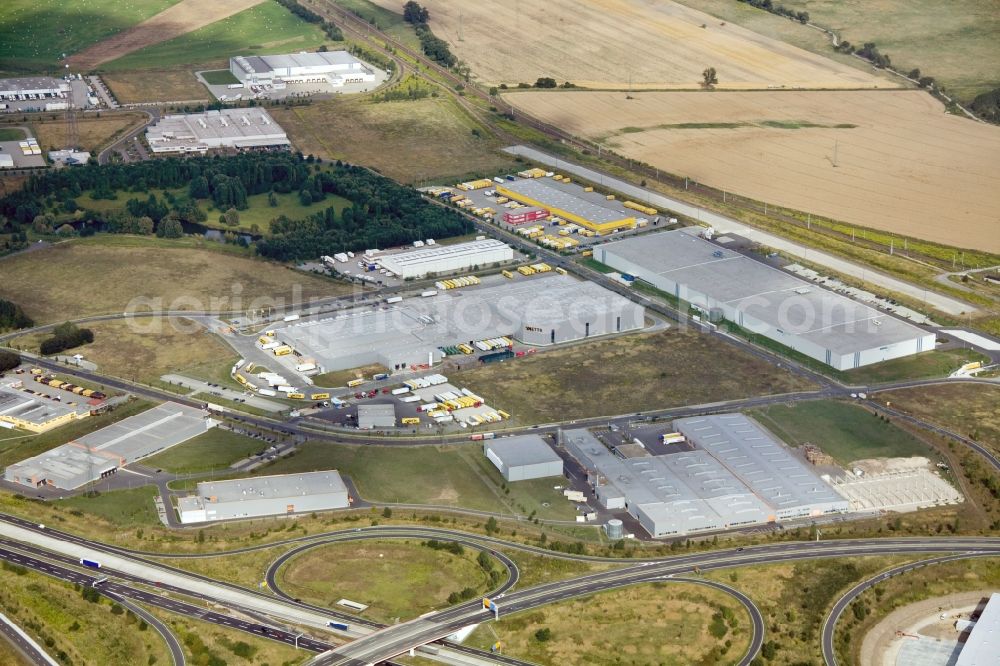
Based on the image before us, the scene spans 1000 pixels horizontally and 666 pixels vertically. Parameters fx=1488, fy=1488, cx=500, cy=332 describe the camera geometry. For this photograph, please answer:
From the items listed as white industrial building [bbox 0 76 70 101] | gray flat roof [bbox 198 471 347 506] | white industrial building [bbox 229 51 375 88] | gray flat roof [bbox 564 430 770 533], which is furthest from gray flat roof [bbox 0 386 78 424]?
white industrial building [bbox 229 51 375 88]

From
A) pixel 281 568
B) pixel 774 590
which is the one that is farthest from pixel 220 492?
pixel 774 590

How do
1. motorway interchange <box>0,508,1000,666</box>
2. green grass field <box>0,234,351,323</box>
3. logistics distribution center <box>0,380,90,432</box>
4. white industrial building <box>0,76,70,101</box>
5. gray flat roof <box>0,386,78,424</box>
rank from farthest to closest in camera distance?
1. white industrial building <box>0,76,70,101</box>
2. green grass field <box>0,234,351,323</box>
3. gray flat roof <box>0,386,78,424</box>
4. logistics distribution center <box>0,380,90,432</box>
5. motorway interchange <box>0,508,1000,666</box>

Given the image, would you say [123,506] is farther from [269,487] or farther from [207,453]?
[269,487]

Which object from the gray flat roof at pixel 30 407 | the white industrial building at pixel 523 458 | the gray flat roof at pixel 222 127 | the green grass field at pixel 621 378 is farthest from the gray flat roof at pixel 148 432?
the gray flat roof at pixel 222 127

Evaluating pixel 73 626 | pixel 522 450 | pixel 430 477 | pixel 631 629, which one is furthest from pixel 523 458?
pixel 73 626

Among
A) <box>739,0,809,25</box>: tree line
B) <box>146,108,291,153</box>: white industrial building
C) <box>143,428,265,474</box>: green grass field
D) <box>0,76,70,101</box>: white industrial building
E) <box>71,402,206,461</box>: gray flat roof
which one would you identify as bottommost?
<box>143,428,265,474</box>: green grass field

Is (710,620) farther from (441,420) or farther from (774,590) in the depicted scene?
(441,420)

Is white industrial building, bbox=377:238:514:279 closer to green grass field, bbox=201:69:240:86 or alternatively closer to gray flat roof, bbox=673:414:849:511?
gray flat roof, bbox=673:414:849:511

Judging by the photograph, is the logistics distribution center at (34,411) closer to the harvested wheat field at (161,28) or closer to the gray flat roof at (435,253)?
the gray flat roof at (435,253)
